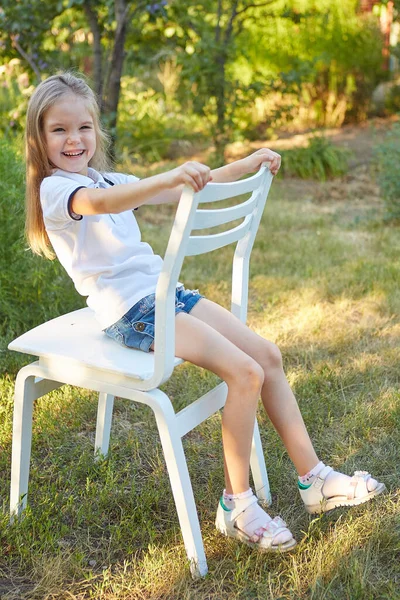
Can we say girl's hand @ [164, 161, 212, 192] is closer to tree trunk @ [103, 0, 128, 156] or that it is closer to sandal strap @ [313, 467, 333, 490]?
sandal strap @ [313, 467, 333, 490]

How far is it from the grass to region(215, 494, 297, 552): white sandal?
1.4 inches

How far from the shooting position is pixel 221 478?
7.09 ft

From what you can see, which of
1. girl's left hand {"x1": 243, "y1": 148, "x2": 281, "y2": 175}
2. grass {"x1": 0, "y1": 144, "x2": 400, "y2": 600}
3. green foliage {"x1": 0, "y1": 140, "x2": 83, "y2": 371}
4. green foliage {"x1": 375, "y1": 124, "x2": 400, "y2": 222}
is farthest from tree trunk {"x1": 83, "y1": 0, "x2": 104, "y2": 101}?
girl's left hand {"x1": 243, "y1": 148, "x2": 281, "y2": 175}

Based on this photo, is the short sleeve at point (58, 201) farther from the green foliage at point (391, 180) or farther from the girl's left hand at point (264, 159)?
the green foliage at point (391, 180)

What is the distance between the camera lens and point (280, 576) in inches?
68.7

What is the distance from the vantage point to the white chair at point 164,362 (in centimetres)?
156

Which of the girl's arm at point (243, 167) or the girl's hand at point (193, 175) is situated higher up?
the girl's hand at point (193, 175)

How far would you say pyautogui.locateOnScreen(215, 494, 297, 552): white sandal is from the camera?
5.78 ft

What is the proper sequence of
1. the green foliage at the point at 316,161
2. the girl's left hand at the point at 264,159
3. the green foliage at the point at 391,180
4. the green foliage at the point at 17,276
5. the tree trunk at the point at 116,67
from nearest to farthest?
the girl's left hand at the point at 264,159
the green foliage at the point at 17,276
the green foliage at the point at 391,180
the tree trunk at the point at 116,67
the green foliage at the point at 316,161

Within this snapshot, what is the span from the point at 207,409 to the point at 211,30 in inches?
214

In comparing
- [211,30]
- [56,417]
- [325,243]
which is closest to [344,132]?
[211,30]

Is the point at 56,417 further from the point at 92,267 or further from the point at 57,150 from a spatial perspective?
the point at 57,150

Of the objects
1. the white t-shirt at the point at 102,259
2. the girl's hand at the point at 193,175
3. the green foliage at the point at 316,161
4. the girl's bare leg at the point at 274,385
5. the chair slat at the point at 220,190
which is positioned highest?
the girl's hand at the point at 193,175

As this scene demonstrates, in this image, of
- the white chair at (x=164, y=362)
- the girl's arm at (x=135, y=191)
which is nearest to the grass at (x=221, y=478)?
the white chair at (x=164, y=362)
